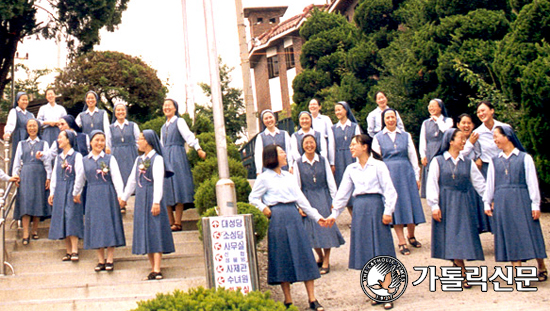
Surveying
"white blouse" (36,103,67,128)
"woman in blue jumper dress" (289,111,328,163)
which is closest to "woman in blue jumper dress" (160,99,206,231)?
"woman in blue jumper dress" (289,111,328,163)

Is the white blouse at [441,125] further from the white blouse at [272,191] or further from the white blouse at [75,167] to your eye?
the white blouse at [75,167]

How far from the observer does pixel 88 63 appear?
1853cm

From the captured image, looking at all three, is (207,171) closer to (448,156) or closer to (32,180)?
(32,180)

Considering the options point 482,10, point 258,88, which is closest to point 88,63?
point 482,10

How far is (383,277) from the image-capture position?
7.64 meters

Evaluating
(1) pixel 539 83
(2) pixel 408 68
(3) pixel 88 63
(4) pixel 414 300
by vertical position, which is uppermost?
(3) pixel 88 63

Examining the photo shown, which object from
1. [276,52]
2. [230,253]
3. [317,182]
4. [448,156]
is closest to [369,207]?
[448,156]

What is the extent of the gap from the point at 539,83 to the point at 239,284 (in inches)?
238

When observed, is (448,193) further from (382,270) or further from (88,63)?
(88,63)

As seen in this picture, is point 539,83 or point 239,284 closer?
point 239,284

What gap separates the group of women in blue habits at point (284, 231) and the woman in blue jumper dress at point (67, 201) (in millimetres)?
2945

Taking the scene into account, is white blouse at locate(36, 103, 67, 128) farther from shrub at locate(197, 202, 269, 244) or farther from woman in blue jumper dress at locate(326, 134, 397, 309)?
woman in blue jumper dress at locate(326, 134, 397, 309)

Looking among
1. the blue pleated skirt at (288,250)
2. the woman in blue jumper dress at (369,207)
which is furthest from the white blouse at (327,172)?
the blue pleated skirt at (288,250)

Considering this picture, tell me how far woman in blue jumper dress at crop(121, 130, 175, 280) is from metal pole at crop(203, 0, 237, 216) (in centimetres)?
145
